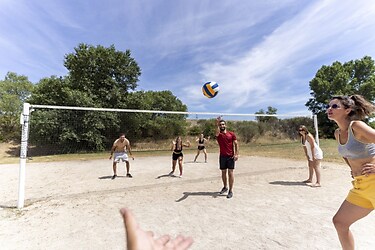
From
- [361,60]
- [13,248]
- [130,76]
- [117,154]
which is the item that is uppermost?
[361,60]

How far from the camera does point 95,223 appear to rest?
392cm

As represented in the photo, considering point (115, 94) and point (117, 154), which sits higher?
point (115, 94)

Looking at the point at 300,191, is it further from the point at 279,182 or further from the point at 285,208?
the point at 285,208

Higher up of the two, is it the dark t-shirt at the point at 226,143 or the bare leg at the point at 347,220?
the dark t-shirt at the point at 226,143

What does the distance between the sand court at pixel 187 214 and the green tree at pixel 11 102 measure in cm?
2543

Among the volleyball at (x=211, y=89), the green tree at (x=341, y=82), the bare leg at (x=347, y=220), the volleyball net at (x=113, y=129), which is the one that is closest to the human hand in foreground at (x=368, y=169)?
the bare leg at (x=347, y=220)

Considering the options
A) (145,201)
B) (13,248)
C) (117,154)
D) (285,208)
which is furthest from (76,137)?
(285,208)

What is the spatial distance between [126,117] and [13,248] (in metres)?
17.4

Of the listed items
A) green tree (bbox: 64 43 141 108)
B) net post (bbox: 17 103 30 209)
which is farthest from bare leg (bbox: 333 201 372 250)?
green tree (bbox: 64 43 141 108)

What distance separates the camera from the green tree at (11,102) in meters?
27.0

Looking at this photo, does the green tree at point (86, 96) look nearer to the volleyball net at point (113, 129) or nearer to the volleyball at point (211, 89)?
the volleyball net at point (113, 129)

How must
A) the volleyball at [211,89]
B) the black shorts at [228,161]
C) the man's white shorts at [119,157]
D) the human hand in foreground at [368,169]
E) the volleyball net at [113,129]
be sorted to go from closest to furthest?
1. the human hand in foreground at [368,169]
2. the black shorts at [228,161]
3. the man's white shorts at [119,157]
4. the volleyball at [211,89]
5. the volleyball net at [113,129]

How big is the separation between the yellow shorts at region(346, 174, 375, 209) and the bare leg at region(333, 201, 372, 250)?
6 centimetres

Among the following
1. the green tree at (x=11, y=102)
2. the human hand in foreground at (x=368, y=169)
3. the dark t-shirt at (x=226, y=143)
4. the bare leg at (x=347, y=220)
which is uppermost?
the green tree at (x=11, y=102)
